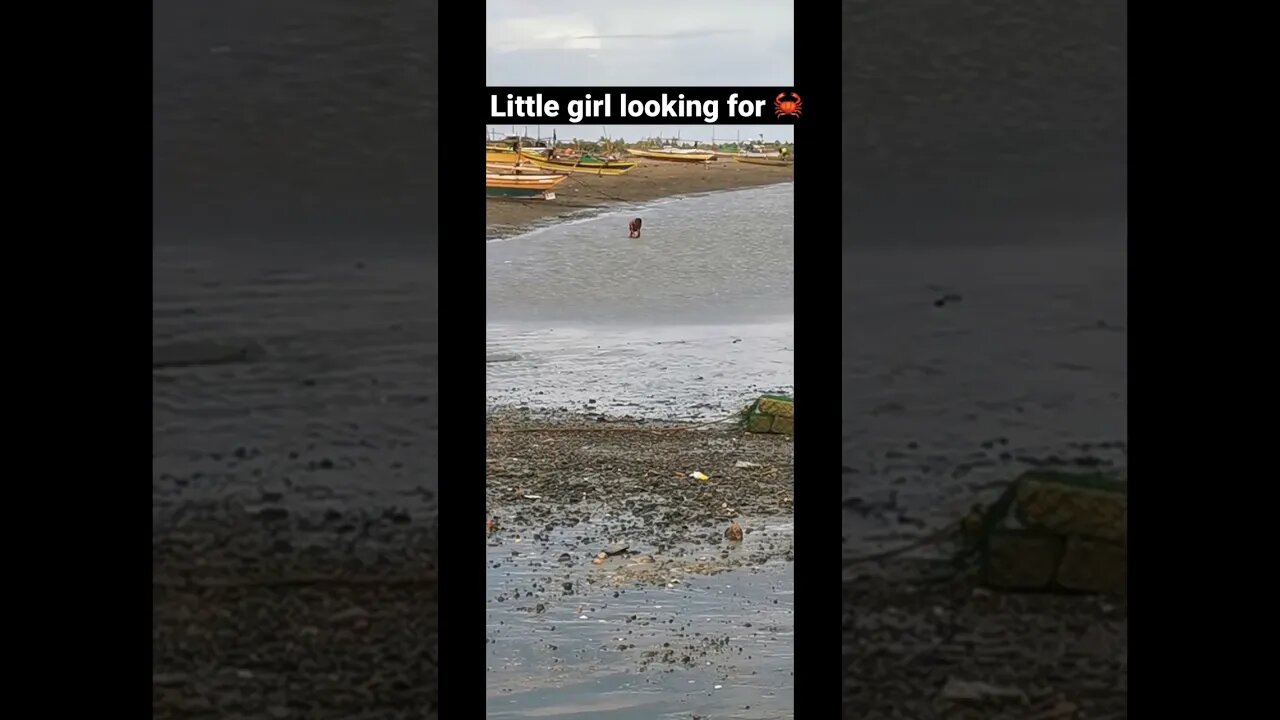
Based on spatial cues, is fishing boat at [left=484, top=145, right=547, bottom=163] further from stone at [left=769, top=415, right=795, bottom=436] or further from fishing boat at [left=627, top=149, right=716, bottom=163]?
stone at [left=769, top=415, right=795, bottom=436]

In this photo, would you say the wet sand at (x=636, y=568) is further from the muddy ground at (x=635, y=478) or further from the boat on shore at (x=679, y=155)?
the boat on shore at (x=679, y=155)

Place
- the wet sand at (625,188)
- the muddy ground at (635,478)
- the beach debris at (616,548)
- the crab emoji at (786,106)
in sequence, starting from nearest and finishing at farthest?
A: the crab emoji at (786,106) → the beach debris at (616,548) → the muddy ground at (635,478) → the wet sand at (625,188)

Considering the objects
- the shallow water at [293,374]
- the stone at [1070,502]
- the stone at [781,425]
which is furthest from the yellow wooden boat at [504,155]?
the stone at [1070,502]

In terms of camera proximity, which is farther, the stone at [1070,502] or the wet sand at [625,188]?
the wet sand at [625,188]

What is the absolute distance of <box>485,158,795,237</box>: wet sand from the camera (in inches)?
438

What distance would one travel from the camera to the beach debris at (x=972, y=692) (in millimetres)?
2711

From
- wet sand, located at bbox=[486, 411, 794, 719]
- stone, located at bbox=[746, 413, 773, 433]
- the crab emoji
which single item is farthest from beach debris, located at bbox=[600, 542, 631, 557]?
the crab emoji

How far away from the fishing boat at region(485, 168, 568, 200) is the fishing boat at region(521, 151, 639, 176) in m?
0.13

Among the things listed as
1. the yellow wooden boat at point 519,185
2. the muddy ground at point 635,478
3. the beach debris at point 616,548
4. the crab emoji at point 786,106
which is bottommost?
the beach debris at point 616,548

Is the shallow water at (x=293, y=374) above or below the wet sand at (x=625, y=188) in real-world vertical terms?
below

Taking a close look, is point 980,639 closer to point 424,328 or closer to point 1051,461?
point 1051,461

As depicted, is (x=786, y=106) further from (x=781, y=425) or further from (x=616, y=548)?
(x=781, y=425)

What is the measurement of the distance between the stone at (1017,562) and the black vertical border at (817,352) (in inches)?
15.0
